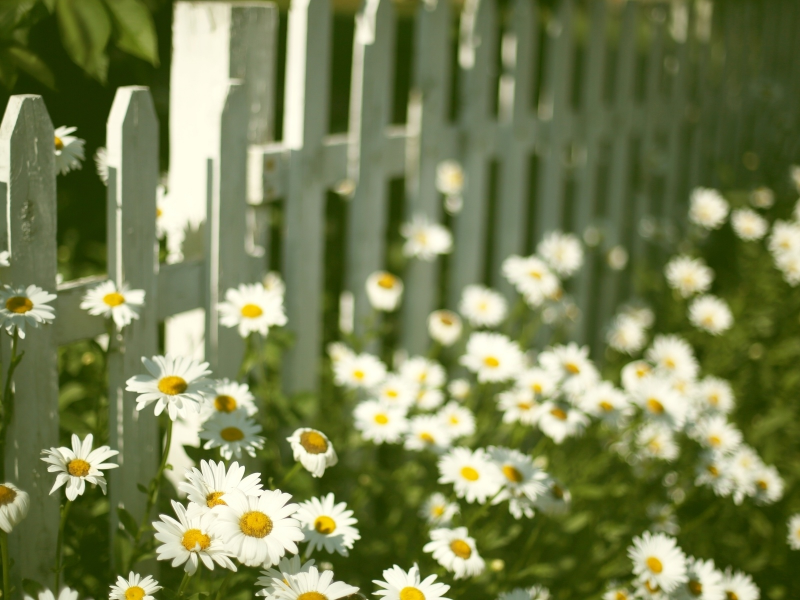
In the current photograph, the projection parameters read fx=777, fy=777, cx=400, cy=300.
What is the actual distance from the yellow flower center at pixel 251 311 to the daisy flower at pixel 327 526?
0.44 m

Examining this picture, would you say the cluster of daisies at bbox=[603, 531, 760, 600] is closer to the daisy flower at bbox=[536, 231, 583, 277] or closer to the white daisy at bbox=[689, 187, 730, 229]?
the daisy flower at bbox=[536, 231, 583, 277]

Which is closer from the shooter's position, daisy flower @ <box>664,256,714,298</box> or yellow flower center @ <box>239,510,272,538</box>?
yellow flower center @ <box>239,510,272,538</box>

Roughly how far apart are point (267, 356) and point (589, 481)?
0.96 metres

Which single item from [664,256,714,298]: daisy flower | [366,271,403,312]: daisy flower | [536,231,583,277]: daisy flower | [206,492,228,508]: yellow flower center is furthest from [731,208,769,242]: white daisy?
[206,492,228,508]: yellow flower center

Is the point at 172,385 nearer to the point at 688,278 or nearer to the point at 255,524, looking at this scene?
the point at 255,524

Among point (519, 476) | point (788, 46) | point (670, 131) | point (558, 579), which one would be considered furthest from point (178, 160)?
point (788, 46)

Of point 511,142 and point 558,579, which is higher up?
point 511,142

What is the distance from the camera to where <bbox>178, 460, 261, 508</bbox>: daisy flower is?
1108mm

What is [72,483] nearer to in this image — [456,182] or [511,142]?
[456,182]

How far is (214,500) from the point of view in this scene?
1.13 m

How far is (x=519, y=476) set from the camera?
59.6 inches

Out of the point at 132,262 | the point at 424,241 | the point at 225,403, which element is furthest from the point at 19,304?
the point at 424,241

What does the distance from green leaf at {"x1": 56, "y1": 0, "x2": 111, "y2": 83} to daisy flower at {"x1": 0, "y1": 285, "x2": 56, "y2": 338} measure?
0.41 metres

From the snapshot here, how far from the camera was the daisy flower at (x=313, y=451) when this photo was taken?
129 centimetres
